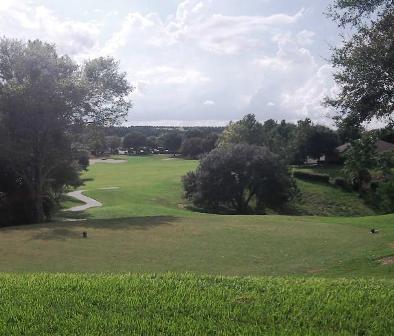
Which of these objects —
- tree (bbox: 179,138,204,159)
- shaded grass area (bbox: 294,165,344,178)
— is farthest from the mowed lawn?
tree (bbox: 179,138,204,159)

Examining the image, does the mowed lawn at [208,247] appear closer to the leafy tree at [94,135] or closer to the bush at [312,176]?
the leafy tree at [94,135]

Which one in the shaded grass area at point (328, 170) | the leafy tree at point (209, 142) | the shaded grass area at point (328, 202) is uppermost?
the leafy tree at point (209, 142)

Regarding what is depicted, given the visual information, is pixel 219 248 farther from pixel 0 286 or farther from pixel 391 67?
pixel 0 286

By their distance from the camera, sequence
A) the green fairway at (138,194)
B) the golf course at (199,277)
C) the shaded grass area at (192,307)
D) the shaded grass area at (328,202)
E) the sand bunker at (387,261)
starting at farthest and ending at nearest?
the shaded grass area at (328,202), the green fairway at (138,194), the sand bunker at (387,261), the golf course at (199,277), the shaded grass area at (192,307)

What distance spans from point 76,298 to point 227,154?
56391mm

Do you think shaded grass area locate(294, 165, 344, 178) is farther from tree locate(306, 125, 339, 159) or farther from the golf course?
the golf course

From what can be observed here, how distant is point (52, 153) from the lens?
125ft

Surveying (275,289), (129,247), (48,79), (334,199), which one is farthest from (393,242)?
(334,199)

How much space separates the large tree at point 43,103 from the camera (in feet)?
113

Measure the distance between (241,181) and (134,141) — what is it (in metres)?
114

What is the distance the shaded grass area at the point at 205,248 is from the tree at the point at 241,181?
32754mm

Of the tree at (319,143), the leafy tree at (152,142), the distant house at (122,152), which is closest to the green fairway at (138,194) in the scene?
the tree at (319,143)

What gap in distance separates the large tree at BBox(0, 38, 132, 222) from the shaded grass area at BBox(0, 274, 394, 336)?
90.6ft

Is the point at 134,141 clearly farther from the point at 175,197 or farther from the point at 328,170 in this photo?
the point at 175,197
